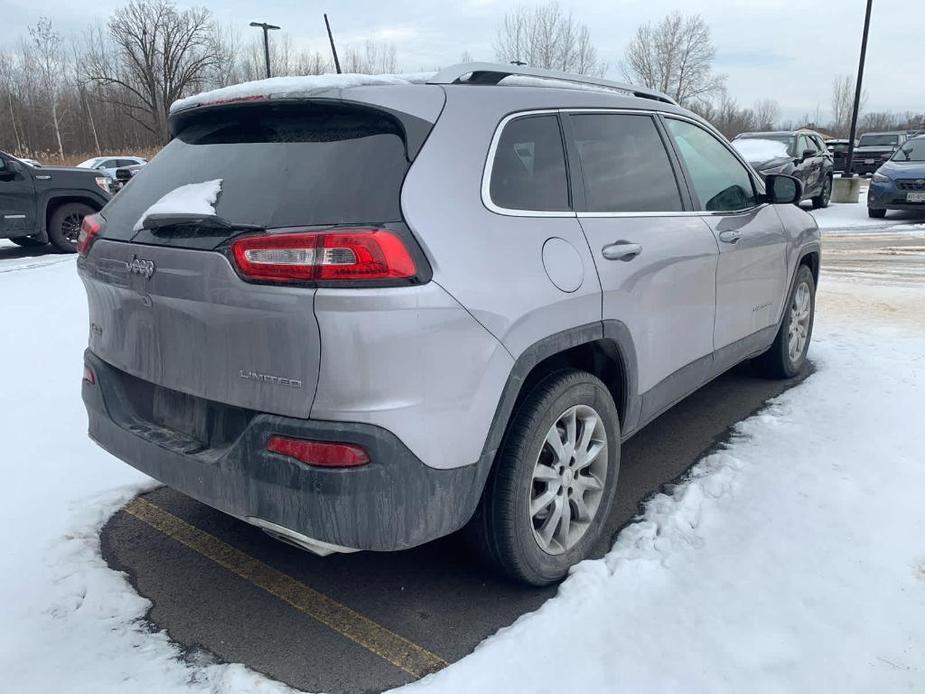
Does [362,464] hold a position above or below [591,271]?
below

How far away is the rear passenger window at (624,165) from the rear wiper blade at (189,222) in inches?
52.3

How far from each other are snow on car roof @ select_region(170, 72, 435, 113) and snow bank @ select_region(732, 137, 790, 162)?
13.6 m

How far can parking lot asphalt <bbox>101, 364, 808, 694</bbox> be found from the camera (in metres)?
2.32

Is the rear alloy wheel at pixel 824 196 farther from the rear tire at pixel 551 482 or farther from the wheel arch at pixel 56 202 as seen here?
the rear tire at pixel 551 482

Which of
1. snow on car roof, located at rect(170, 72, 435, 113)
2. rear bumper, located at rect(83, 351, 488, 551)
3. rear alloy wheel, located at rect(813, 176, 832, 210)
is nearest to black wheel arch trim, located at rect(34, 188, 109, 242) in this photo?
snow on car roof, located at rect(170, 72, 435, 113)

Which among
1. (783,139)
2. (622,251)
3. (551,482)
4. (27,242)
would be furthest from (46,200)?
(783,139)

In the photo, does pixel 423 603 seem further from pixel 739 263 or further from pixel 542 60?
pixel 542 60

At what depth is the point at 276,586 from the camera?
107 inches

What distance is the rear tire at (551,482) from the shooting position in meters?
2.45

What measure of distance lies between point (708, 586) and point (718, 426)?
1.75 meters

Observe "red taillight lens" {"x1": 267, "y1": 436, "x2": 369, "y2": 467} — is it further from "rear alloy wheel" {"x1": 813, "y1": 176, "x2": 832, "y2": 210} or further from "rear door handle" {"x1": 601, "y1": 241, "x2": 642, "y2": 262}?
"rear alloy wheel" {"x1": 813, "y1": 176, "x2": 832, "y2": 210}

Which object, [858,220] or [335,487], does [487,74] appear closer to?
[335,487]

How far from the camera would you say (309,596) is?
2.66 m

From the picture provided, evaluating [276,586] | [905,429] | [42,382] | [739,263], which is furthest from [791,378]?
[42,382]
